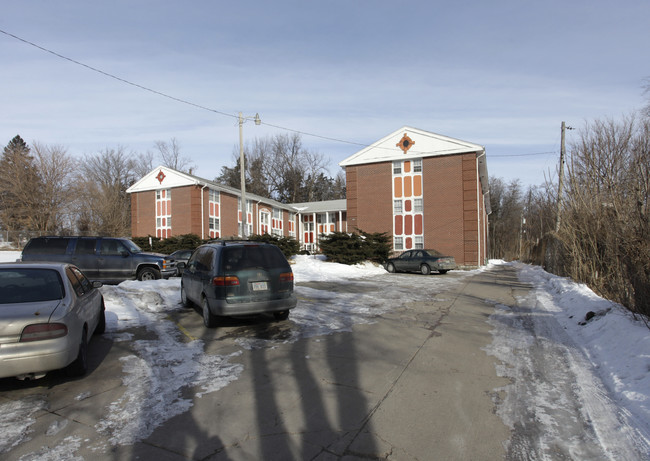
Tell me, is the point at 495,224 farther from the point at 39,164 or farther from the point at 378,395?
the point at 378,395

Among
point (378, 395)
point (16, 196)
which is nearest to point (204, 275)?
point (378, 395)

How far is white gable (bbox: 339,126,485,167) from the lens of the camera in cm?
3234

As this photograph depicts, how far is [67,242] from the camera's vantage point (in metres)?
13.3

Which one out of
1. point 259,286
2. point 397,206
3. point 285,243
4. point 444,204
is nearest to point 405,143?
point 397,206

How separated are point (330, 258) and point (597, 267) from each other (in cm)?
1680

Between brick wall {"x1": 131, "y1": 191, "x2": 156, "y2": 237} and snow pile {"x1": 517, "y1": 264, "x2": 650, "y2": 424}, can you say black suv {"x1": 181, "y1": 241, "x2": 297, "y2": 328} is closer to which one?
snow pile {"x1": 517, "y1": 264, "x2": 650, "y2": 424}

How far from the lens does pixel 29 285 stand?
17.6ft

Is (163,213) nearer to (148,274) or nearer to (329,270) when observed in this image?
(329,270)

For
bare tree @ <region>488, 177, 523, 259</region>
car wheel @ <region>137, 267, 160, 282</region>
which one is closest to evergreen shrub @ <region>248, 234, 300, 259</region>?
car wheel @ <region>137, 267, 160, 282</region>

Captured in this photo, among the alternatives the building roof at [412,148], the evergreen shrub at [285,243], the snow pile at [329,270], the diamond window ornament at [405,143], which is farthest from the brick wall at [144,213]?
the diamond window ornament at [405,143]

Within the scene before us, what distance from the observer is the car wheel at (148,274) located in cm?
1406

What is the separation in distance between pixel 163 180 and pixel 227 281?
3678 centimetres

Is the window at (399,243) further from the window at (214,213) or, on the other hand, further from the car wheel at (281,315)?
the car wheel at (281,315)

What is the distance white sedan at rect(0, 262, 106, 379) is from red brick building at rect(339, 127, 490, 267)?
1049 inches
